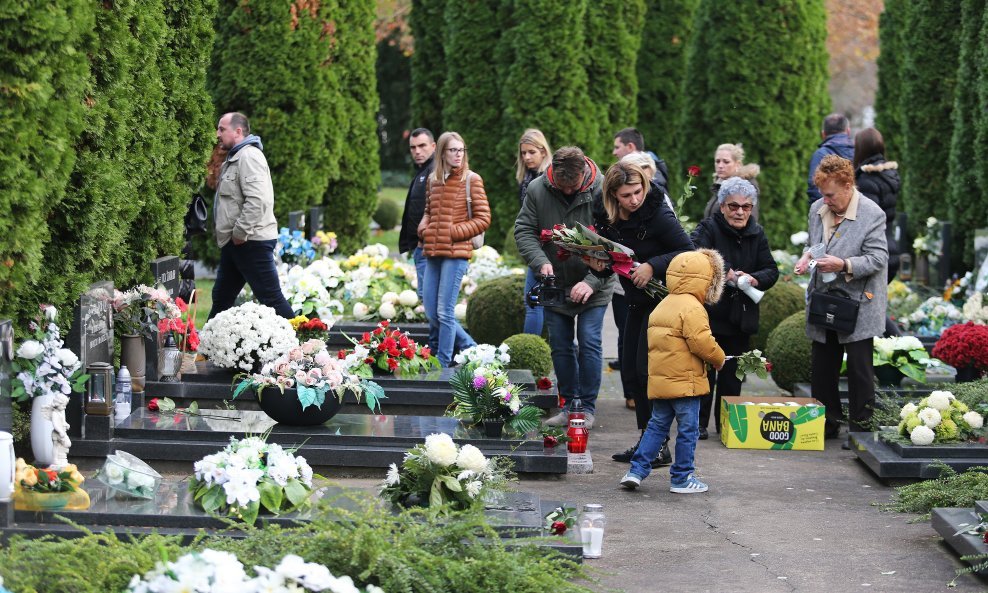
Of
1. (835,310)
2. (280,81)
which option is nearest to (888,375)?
(835,310)

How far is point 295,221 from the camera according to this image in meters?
14.7

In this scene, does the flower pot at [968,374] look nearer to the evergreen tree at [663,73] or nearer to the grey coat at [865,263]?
the grey coat at [865,263]

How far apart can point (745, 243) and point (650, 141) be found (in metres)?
13.7

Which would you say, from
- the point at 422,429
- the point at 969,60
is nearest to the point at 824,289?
the point at 422,429

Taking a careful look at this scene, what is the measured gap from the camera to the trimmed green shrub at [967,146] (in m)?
14.9

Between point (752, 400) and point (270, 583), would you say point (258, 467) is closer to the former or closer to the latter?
point (270, 583)

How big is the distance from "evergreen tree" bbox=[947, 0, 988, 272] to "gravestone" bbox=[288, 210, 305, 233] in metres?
7.59

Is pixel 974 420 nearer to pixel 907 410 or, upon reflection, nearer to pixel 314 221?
pixel 907 410

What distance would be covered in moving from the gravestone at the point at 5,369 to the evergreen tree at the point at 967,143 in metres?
11.4

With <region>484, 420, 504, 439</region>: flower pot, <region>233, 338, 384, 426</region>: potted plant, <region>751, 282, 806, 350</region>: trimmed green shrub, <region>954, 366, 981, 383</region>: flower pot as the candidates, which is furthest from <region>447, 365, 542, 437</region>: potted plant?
<region>751, 282, 806, 350</region>: trimmed green shrub

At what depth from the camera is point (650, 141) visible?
22.2 metres

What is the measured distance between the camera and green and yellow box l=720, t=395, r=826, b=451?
8672 mm

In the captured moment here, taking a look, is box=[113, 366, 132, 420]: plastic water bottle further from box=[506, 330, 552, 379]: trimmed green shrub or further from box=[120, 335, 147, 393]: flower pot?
box=[506, 330, 552, 379]: trimmed green shrub

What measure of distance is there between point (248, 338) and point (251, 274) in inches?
46.8
